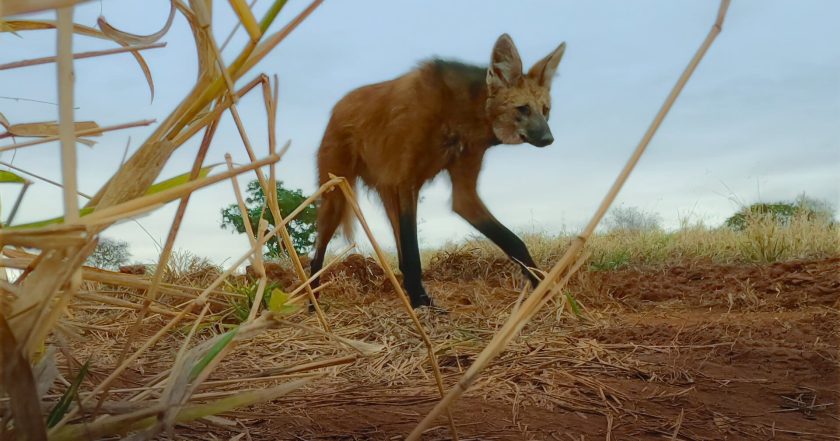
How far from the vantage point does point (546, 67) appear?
462 cm

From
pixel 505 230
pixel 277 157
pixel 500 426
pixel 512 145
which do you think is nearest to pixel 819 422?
pixel 500 426

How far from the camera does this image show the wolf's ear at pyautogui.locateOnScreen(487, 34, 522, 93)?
4.37 metres

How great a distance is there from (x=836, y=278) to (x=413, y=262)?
323cm

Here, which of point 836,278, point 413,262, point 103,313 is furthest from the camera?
Answer: point 836,278

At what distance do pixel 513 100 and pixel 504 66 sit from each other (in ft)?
0.83

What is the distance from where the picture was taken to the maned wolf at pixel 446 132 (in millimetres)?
4246

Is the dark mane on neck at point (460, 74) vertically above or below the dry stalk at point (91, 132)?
above

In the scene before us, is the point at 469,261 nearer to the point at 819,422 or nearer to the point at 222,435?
the point at 819,422

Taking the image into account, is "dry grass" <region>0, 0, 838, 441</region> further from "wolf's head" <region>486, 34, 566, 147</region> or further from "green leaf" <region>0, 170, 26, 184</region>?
"wolf's head" <region>486, 34, 566, 147</region>

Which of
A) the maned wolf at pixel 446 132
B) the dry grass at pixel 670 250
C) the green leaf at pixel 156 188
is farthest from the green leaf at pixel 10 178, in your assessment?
the dry grass at pixel 670 250

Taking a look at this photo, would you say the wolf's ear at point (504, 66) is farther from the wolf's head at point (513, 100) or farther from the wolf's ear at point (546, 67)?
the wolf's ear at point (546, 67)

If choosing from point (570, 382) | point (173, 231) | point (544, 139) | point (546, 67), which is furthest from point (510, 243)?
point (173, 231)

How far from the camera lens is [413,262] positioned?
402 cm

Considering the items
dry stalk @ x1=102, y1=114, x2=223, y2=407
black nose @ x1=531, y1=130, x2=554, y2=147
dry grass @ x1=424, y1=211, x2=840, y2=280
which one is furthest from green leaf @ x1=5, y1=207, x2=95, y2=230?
dry grass @ x1=424, y1=211, x2=840, y2=280
